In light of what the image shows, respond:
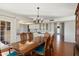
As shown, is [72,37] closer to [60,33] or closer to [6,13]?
[60,33]

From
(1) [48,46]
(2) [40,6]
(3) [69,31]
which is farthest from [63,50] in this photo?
(3) [69,31]

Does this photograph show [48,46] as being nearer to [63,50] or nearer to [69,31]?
[63,50]

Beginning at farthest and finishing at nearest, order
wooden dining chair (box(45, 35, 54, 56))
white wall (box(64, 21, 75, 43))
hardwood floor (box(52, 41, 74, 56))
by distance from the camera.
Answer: white wall (box(64, 21, 75, 43)) → hardwood floor (box(52, 41, 74, 56)) → wooden dining chair (box(45, 35, 54, 56))

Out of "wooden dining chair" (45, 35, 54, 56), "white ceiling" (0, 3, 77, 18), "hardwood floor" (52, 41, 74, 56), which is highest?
"white ceiling" (0, 3, 77, 18)

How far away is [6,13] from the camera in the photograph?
428 centimetres

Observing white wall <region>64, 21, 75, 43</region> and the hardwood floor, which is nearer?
the hardwood floor

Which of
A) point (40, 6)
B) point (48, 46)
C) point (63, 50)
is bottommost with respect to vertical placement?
point (63, 50)

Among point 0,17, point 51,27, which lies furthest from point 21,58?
point 51,27

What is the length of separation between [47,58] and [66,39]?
593cm

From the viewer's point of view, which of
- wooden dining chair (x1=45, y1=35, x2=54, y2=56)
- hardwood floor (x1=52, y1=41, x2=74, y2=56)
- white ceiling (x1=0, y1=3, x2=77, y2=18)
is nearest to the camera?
wooden dining chair (x1=45, y1=35, x2=54, y2=56)

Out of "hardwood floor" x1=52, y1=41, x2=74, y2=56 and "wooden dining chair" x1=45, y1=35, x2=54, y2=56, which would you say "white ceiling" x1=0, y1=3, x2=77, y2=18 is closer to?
"wooden dining chair" x1=45, y1=35, x2=54, y2=56

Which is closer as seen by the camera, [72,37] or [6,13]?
[6,13]

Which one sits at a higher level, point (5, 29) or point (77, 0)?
point (77, 0)

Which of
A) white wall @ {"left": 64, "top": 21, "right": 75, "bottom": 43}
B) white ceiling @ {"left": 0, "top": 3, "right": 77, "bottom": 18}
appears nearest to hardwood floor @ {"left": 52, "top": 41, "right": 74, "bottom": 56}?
white wall @ {"left": 64, "top": 21, "right": 75, "bottom": 43}
